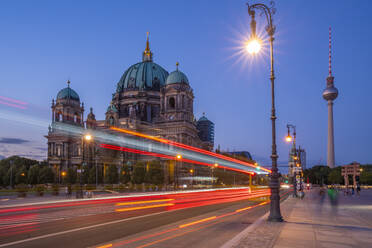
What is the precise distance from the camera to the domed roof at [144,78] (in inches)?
5103

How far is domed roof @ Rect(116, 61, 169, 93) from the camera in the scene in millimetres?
129625

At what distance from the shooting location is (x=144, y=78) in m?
130

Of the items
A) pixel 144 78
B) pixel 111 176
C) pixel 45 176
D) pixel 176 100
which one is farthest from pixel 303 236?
pixel 144 78

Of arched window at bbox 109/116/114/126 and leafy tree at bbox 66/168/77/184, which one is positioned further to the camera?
arched window at bbox 109/116/114/126

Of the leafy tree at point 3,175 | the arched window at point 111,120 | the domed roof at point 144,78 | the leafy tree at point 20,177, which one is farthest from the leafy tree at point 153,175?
the domed roof at point 144,78

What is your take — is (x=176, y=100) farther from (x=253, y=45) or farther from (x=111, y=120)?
(x=253, y=45)

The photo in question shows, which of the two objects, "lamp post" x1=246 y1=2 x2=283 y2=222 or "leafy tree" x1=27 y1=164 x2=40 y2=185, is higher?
"lamp post" x1=246 y1=2 x2=283 y2=222

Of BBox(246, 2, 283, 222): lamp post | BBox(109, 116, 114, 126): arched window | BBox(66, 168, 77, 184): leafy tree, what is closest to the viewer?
BBox(246, 2, 283, 222): lamp post

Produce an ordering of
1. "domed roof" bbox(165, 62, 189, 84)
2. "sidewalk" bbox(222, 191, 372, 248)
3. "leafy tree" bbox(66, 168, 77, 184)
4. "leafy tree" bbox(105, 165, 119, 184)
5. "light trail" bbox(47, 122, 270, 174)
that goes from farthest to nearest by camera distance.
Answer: "domed roof" bbox(165, 62, 189, 84) < "light trail" bbox(47, 122, 270, 174) < "leafy tree" bbox(66, 168, 77, 184) < "leafy tree" bbox(105, 165, 119, 184) < "sidewalk" bbox(222, 191, 372, 248)

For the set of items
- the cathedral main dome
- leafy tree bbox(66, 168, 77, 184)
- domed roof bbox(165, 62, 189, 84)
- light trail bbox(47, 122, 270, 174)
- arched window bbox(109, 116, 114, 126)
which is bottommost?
leafy tree bbox(66, 168, 77, 184)

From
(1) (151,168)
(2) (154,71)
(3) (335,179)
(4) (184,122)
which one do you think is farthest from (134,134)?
(3) (335,179)

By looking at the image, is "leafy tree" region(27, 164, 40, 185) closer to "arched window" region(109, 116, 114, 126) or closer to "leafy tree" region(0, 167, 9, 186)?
"leafy tree" region(0, 167, 9, 186)

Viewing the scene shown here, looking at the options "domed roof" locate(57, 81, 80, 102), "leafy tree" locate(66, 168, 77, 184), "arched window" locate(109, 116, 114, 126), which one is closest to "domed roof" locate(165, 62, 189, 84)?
"arched window" locate(109, 116, 114, 126)

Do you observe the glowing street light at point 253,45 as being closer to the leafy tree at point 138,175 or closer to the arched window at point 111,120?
the leafy tree at point 138,175
